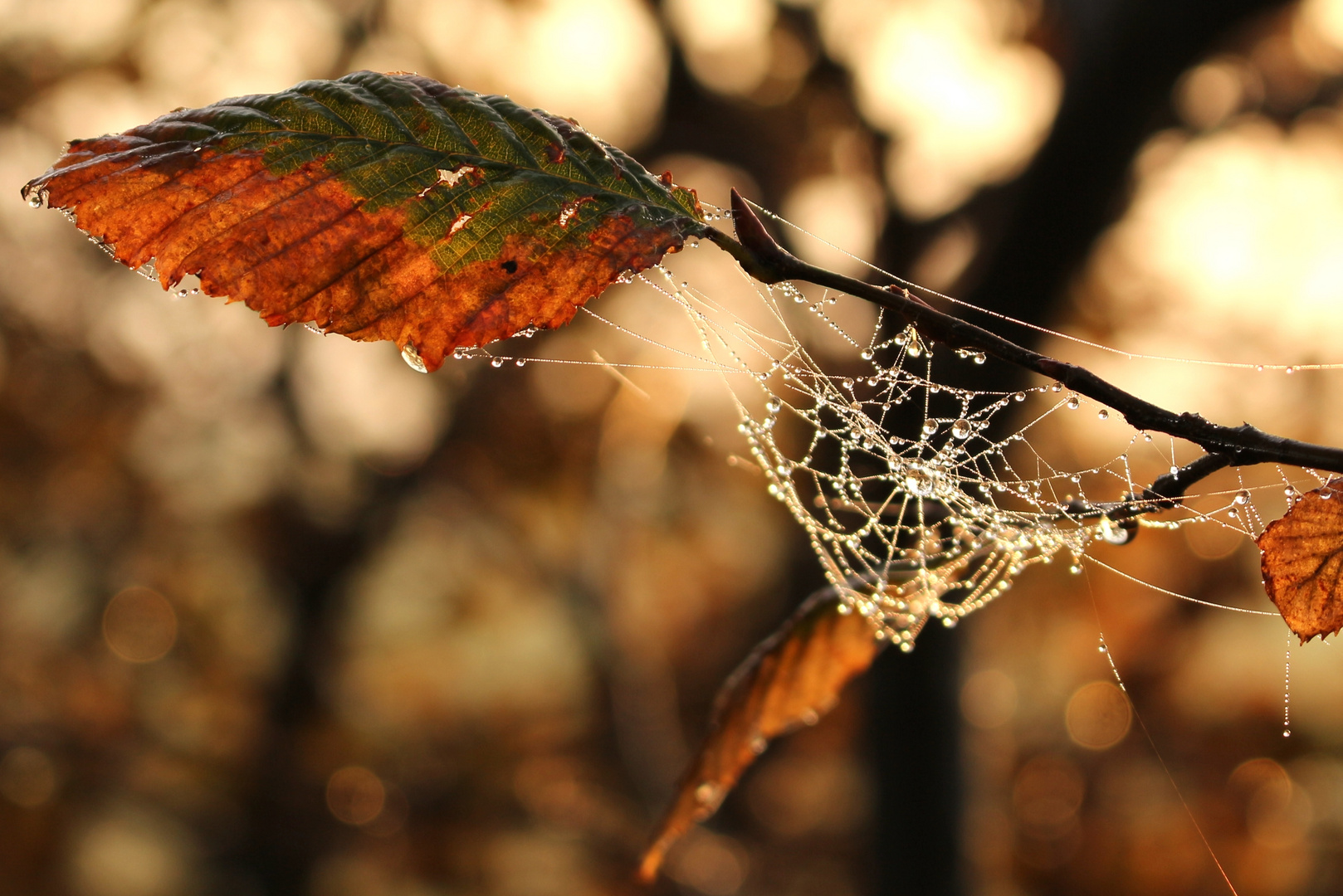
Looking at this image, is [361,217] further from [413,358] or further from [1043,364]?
[1043,364]

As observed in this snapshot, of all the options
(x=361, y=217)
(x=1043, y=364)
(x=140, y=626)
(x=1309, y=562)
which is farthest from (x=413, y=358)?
(x=140, y=626)

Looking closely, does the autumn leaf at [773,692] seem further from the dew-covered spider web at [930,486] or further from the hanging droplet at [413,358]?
the hanging droplet at [413,358]

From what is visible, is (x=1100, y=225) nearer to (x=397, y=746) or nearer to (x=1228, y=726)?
(x=1228, y=726)

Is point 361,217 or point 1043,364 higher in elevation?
point 361,217

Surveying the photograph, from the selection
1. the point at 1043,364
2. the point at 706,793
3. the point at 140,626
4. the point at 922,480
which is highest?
the point at 140,626

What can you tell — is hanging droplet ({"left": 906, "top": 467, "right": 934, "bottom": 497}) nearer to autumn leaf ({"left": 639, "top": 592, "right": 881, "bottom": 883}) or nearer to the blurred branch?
autumn leaf ({"left": 639, "top": 592, "right": 881, "bottom": 883})

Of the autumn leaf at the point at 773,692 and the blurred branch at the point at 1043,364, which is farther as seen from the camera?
the autumn leaf at the point at 773,692

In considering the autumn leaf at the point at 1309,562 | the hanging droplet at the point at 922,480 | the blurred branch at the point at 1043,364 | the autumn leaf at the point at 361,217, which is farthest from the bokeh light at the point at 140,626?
the autumn leaf at the point at 1309,562

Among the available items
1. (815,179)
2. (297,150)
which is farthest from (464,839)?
(297,150)
